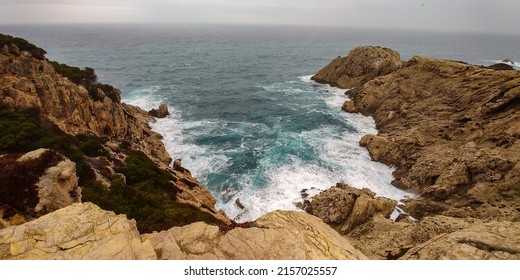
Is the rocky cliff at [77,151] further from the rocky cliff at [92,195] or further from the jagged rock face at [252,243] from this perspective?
the jagged rock face at [252,243]

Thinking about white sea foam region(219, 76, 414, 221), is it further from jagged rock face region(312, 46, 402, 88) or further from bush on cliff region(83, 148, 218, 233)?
jagged rock face region(312, 46, 402, 88)

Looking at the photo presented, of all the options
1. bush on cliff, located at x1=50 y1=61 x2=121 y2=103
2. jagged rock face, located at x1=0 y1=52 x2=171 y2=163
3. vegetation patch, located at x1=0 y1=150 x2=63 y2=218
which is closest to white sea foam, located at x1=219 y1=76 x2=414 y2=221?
jagged rock face, located at x1=0 y1=52 x2=171 y2=163

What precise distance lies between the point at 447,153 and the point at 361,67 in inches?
1932

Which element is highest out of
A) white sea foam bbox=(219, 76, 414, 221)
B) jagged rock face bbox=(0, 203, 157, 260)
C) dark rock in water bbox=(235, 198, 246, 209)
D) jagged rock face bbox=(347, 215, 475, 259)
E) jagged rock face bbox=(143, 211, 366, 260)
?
jagged rock face bbox=(0, 203, 157, 260)

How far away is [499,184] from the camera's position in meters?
28.2

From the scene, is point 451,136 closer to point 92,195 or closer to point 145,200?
point 145,200

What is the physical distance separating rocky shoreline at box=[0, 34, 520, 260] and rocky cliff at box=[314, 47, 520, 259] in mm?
159

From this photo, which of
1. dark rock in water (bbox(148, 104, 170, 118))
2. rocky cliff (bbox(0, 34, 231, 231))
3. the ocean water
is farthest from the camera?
dark rock in water (bbox(148, 104, 170, 118))

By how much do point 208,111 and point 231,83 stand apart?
2840 cm

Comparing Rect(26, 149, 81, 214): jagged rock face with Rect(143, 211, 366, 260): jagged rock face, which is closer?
Rect(143, 211, 366, 260): jagged rock face

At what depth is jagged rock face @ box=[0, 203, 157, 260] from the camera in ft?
33.9

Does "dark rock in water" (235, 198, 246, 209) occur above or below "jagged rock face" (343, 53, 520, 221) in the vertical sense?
below

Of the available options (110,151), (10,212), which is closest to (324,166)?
(110,151)
